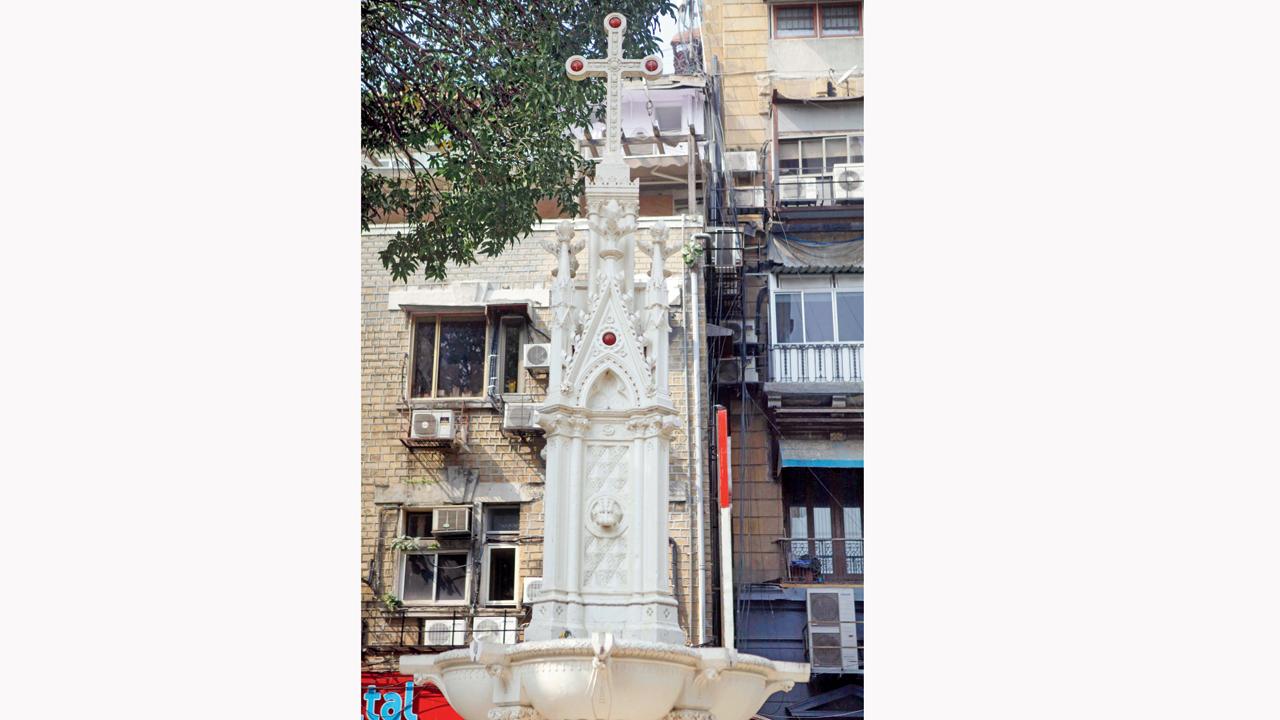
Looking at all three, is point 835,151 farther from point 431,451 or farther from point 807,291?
point 431,451

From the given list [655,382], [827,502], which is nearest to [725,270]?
[827,502]

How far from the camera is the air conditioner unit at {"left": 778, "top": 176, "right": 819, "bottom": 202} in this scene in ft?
20.1

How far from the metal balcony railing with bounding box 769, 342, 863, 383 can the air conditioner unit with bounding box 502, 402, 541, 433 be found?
1.22 metres

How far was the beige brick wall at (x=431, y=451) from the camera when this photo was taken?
526 centimetres

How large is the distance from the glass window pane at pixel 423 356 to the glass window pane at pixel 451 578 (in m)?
0.74

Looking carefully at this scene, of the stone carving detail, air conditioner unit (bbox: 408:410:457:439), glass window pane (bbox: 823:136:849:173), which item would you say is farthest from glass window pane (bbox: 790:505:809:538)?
the stone carving detail

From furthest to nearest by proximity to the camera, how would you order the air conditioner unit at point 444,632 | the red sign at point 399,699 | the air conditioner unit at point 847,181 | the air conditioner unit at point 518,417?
the air conditioner unit at point 847,181
the air conditioner unit at point 518,417
the air conditioner unit at point 444,632
the red sign at point 399,699

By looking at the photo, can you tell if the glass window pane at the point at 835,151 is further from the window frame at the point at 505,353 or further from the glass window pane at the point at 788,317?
the window frame at the point at 505,353

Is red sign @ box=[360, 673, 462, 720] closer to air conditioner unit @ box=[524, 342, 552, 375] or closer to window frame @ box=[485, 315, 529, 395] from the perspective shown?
window frame @ box=[485, 315, 529, 395]

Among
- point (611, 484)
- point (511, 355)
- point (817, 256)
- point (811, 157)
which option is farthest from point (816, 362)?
point (611, 484)

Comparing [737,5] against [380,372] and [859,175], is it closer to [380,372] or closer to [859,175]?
[859,175]

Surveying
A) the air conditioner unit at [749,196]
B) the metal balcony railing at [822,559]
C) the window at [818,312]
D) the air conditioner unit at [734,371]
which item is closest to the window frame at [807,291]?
the window at [818,312]

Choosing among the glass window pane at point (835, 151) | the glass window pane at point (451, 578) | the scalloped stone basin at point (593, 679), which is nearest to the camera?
the scalloped stone basin at point (593, 679)

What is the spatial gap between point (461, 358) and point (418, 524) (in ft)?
2.59
